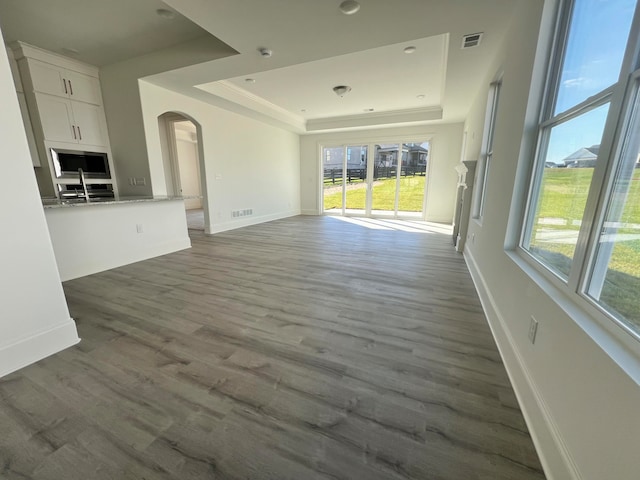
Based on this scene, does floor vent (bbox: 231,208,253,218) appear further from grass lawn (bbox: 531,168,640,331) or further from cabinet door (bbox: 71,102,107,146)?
grass lawn (bbox: 531,168,640,331)

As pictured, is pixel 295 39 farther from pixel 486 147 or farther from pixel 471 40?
pixel 486 147

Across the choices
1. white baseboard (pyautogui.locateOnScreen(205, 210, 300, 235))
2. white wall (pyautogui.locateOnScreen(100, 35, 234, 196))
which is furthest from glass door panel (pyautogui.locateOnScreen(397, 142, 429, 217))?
white wall (pyautogui.locateOnScreen(100, 35, 234, 196))

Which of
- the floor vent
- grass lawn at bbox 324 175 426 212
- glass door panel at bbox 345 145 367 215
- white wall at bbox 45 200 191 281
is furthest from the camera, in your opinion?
glass door panel at bbox 345 145 367 215

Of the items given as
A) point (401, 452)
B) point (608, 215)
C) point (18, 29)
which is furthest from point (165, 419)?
point (18, 29)

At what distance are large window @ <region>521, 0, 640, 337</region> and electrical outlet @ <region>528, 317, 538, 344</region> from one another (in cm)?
27

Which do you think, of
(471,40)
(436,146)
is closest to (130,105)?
(471,40)

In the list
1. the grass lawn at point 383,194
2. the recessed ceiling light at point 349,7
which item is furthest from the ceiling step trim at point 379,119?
the recessed ceiling light at point 349,7

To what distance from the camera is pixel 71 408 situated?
53.3 inches

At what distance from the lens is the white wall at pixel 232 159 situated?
172 inches

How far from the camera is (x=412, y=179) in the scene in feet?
24.3

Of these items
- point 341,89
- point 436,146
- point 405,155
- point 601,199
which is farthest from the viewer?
point 405,155

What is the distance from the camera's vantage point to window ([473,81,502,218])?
3213 millimetres

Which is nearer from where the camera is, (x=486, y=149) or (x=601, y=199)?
(x=601, y=199)

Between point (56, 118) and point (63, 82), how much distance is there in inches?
22.7
